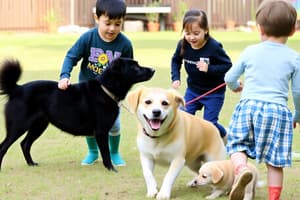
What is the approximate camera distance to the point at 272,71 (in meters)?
4.23

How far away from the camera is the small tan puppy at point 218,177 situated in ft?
15.4

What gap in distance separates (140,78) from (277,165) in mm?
1922

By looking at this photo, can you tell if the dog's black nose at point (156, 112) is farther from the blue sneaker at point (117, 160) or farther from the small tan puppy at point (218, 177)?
the blue sneaker at point (117, 160)

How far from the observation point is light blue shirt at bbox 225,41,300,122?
4.23 metres

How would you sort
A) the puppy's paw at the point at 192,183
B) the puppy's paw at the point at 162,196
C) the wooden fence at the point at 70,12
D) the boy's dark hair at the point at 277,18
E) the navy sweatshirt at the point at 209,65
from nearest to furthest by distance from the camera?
the boy's dark hair at the point at 277,18 < the puppy's paw at the point at 162,196 < the puppy's paw at the point at 192,183 < the navy sweatshirt at the point at 209,65 < the wooden fence at the point at 70,12

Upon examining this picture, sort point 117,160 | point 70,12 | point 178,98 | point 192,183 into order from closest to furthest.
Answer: point 178,98, point 192,183, point 117,160, point 70,12

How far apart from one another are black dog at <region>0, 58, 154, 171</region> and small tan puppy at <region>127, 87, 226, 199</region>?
0.92 meters

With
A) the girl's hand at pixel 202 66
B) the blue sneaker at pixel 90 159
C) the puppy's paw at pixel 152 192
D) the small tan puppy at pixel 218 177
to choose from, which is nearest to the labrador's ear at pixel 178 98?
the small tan puppy at pixel 218 177

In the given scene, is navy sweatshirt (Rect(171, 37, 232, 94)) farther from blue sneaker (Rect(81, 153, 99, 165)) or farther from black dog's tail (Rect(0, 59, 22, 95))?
black dog's tail (Rect(0, 59, 22, 95))

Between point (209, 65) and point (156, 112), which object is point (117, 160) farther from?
point (156, 112)

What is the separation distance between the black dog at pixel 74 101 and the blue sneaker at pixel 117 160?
24 centimetres

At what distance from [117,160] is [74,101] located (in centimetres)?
63

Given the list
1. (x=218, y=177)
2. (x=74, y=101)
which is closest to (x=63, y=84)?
(x=74, y=101)

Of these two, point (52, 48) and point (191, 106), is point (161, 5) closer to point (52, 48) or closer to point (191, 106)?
point (52, 48)
